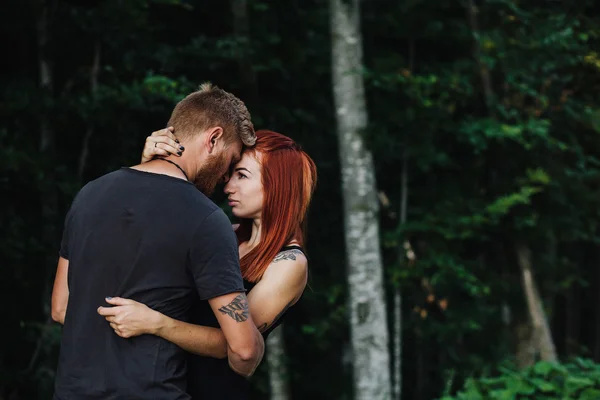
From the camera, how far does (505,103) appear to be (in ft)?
39.7

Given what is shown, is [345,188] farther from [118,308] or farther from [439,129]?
[118,308]

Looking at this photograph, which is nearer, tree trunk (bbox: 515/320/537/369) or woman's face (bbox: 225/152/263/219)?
woman's face (bbox: 225/152/263/219)

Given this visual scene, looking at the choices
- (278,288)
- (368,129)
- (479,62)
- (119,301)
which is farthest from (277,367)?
(119,301)

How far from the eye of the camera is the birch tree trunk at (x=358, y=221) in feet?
34.3

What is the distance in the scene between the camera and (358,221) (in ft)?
34.6

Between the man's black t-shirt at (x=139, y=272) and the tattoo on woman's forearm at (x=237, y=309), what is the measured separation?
3 cm

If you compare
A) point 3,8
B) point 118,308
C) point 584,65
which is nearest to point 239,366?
point 118,308

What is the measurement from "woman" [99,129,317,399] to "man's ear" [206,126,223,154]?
4.1 inches

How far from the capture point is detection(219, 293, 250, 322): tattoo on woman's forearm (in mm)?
2615

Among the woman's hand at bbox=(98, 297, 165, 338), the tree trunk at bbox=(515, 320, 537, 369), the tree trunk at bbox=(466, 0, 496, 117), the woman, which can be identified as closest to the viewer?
the woman's hand at bbox=(98, 297, 165, 338)

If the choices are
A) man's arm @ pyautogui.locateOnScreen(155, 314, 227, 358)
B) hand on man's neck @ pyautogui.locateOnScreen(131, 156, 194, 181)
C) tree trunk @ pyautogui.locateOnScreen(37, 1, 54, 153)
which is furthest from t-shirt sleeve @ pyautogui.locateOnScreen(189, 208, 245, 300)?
tree trunk @ pyautogui.locateOnScreen(37, 1, 54, 153)

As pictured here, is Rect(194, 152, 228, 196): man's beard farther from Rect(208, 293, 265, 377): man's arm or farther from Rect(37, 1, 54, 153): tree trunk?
Rect(37, 1, 54, 153): tree trunk

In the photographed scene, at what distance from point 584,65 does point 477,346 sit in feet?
16.9

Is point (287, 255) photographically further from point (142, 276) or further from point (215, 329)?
point (142, 276)
